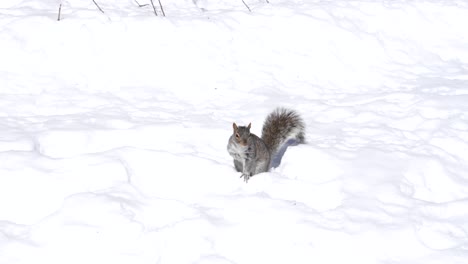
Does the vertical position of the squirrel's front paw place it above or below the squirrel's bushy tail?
below

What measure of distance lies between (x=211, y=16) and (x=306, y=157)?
4878mm

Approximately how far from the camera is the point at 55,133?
6121mm

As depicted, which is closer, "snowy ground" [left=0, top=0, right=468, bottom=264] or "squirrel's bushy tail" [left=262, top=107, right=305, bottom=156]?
"snowy ground" [left=0, top=0, right=468, bottom=264]

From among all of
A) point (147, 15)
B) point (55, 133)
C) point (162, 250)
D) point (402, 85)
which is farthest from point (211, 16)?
point (162, 250)

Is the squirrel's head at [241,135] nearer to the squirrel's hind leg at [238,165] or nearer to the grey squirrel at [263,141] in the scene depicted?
the grey squirrel at [263,141]

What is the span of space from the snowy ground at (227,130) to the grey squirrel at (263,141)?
0.19 m

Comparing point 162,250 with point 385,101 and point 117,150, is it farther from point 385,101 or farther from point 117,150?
point 385,101

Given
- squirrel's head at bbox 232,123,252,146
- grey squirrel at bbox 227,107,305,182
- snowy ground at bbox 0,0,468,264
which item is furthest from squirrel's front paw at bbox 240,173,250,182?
squirrel's head at bbox 232,123,252,146

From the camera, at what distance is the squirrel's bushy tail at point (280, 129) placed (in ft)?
19.9

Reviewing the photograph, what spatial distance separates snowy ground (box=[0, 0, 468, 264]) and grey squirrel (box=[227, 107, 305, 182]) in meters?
0.19

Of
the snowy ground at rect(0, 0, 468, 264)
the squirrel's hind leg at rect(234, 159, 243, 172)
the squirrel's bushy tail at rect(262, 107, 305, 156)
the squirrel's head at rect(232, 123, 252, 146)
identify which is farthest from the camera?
the squirrel's bushy tail at rect(262, 107, 305, 156)

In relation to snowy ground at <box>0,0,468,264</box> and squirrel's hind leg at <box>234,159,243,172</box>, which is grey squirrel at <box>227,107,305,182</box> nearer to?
squirrel's hind leg at <box>234,159,243,172</box>

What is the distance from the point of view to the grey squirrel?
18.2ft

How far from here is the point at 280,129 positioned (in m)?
6.11
